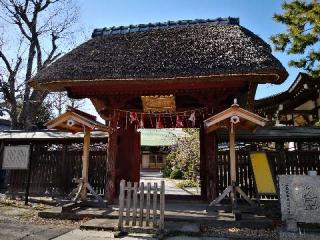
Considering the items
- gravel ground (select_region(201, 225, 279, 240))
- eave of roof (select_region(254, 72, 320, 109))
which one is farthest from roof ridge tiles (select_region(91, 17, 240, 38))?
gravel ground (select_region(201, 225, 279, 240))

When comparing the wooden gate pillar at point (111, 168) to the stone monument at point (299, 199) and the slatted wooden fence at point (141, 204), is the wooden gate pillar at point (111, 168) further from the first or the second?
the stone monument at point (299, 199)

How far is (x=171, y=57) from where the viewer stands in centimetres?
975

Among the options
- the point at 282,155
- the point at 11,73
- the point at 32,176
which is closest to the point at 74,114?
the point at 32,176

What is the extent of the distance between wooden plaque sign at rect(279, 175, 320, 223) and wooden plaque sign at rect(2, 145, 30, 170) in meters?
7.98

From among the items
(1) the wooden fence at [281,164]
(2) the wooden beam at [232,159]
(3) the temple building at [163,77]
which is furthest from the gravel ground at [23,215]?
(1) the wooden fence at [281,164]

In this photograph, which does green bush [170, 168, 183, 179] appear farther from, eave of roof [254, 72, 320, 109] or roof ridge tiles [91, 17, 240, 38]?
roof ridge tiles [91, 17, 240, 38]

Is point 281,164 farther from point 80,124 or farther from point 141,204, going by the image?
point 80,124

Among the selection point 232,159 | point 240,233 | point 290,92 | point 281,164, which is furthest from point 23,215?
point 290,92

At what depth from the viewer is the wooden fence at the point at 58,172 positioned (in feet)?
36.2

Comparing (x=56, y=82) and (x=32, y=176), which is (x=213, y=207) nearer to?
(x=56, y=82)

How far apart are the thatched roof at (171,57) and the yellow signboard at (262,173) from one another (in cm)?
220

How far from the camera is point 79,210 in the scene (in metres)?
8.41

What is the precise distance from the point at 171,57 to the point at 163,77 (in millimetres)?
1150

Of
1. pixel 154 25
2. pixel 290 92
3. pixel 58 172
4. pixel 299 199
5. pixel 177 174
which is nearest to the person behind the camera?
pixel 299 199
